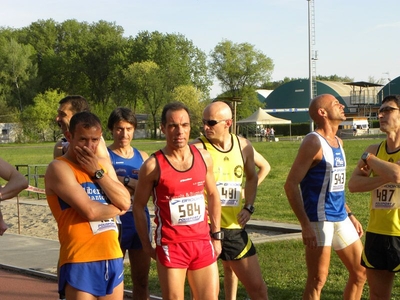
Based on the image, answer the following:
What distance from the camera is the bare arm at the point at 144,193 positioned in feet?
17.3

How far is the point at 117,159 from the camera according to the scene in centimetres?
681

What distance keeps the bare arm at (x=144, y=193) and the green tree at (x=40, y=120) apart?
86.1 metres

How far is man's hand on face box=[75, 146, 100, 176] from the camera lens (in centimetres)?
462

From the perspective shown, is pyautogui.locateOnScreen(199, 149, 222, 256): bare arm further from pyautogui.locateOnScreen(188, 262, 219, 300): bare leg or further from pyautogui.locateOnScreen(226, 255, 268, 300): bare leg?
pyautogui.locateOnScreen(226, 255, 268, 300): bare leg

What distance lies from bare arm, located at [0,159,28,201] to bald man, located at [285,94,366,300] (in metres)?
2.34

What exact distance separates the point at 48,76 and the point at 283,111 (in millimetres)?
37524

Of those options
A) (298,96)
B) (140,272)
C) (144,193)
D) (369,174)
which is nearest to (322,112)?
(369,174)

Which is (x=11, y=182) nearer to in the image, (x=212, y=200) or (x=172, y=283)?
(x=172, y=283)

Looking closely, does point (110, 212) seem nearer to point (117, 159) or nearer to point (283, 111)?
point (117, 159)

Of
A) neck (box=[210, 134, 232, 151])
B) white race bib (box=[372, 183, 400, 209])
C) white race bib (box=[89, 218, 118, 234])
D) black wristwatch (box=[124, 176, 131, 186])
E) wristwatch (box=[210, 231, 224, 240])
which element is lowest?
wristwatch (box=[210, 231, 224, 240])

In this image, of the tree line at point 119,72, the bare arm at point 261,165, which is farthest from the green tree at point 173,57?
the bare arm at point 261,165

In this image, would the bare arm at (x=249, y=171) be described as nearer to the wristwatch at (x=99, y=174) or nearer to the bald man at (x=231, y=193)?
the bald man at (x=231, y=193)

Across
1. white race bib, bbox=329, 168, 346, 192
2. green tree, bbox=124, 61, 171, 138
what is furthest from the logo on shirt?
green tree, bbox=124, 61, 171, 138

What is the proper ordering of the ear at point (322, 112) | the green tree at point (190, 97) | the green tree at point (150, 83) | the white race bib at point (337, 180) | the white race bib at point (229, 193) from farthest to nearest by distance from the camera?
1. the green tree at point (150, 83)
2. the green tree at point (190, 97)
3. the white race bib at point (229, 193)
4. the ear at point (322, 112)
5. the white race bib at point (337, 180)
